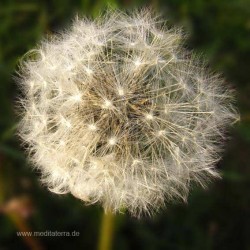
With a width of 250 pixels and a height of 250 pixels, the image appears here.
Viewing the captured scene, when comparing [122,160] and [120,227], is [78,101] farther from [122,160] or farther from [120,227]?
[120,227]

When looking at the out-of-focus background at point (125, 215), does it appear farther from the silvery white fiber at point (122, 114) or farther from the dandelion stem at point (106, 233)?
the silvery white fiber at point (122, 114)

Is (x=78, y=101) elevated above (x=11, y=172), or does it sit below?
below

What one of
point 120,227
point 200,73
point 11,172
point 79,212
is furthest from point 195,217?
point 200,73

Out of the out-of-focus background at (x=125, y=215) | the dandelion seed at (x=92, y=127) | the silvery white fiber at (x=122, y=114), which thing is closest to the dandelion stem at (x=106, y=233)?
the out-of-focus background at (x=125, y=215)

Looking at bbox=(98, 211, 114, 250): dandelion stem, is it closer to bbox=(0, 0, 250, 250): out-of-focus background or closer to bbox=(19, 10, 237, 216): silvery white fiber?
bbox=(0, 0, 250, 250): out-of-focus background

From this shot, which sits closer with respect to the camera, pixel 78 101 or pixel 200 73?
pixel 78 101

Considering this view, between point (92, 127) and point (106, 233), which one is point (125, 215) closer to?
point (106, 233)
